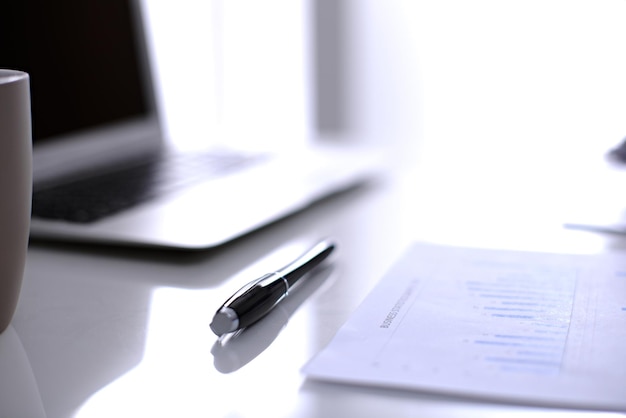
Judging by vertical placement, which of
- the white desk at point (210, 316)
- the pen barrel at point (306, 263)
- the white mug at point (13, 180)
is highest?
the white mug at point (13, 180)

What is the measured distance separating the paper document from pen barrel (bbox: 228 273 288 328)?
0.19ft

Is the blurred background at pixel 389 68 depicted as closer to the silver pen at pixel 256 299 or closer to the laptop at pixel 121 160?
the laptop at pixel 121 160

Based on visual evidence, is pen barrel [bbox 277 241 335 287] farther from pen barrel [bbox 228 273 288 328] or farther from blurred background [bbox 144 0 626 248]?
blurred background [bbox 144 0 626 248]

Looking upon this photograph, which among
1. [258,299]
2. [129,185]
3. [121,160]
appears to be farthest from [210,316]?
[121,160]

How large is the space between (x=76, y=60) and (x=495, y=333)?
66cm

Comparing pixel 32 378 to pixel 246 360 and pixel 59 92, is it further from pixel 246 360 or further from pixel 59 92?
pixel 59 92

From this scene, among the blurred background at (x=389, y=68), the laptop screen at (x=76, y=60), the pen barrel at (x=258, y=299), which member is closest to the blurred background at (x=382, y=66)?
the blurred background at (x=389, y=68)

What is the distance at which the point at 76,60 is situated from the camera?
91 cm

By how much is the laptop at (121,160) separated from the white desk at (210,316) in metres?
0.02

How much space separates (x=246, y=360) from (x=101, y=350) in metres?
0.09

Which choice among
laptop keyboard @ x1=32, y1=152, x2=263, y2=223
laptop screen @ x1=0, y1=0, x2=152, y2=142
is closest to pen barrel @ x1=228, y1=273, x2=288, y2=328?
laptop keyboard @ x1=32, y1=152, x2=263, y2=223

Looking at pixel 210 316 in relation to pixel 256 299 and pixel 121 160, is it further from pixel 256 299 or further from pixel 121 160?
pixel 121 160

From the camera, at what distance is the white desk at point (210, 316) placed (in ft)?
1.25

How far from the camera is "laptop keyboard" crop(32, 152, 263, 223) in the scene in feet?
2.29
